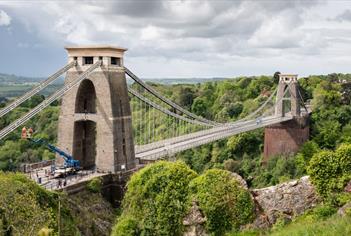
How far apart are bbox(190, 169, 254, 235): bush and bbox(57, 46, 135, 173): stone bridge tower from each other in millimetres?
4787

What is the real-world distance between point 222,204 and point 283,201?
265 centimetres

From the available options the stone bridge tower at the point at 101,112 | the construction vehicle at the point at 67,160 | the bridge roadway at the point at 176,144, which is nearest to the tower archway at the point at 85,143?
the stone bridge tower at the point at 101,112

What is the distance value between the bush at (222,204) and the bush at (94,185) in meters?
4.25

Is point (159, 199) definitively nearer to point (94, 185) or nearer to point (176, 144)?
point (94, 185)

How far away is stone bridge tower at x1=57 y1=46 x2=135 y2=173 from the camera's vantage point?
64.7 feet

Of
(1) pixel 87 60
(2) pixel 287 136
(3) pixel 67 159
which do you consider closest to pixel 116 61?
(1) pixel 87 60

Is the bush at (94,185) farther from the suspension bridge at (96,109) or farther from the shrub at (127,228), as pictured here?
the shrub at (127,228)

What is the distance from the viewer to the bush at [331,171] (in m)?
17.2

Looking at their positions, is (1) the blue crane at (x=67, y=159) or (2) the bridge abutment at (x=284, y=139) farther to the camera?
(2) the bridge abutment at (x=284, y=139)

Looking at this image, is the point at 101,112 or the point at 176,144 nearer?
the point at 101,112

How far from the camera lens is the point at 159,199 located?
16.1 metres

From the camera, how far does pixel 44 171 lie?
2064 cm

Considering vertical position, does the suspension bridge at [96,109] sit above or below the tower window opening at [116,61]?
below

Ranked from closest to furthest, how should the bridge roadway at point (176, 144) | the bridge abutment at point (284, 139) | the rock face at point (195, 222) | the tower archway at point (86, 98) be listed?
the rock face at point (195, 222), the tower archway at point (86, 98), the bridge roadway at point (176, 144), the bridge abutment at point (284, 139)
